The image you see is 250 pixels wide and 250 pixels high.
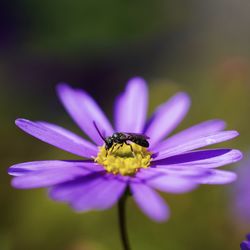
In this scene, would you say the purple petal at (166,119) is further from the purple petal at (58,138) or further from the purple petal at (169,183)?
the purple petal at (169,183)

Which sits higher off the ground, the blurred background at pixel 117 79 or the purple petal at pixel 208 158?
the blurred background at pixel 117 79

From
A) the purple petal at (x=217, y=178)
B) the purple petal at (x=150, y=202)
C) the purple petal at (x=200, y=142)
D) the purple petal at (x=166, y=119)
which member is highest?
the purple petal at (x=166, y=119)

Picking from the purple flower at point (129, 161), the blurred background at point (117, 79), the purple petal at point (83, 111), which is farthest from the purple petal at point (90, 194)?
the blurred background at point (117, 79)

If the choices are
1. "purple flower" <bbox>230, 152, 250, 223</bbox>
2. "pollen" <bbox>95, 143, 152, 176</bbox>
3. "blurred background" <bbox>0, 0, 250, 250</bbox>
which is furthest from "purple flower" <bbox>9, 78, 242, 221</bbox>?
"purple flower" <bbox>230, 152, 250, 223</bbox>

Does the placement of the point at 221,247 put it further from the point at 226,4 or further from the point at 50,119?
the point at 226,4

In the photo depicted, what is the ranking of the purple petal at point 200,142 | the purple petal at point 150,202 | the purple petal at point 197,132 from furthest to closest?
the purple petal at point 197,132 < the purple petal at point 200,142 < the purple petal at point 150,202

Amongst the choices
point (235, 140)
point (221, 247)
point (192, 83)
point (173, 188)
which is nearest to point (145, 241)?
point (221, 247)
